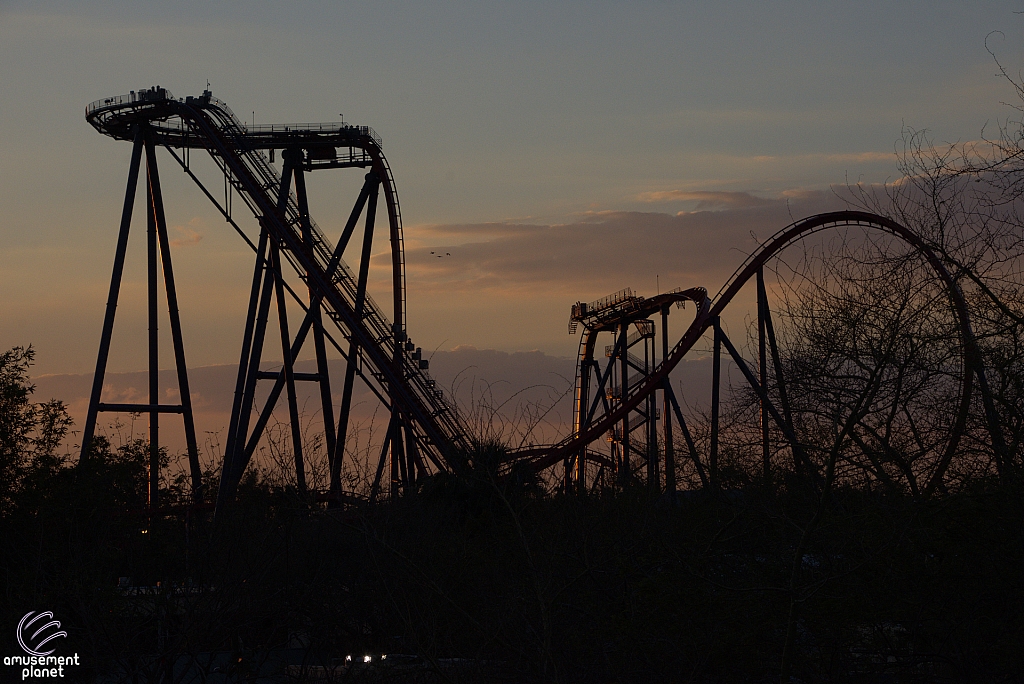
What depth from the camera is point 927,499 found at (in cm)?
751

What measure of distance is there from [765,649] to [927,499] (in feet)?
6.13

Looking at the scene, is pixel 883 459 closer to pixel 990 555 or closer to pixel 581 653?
pixel 990 555

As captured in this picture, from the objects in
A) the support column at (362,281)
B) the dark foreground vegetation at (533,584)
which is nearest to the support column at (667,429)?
the dark foreground vegetation at (533,584)

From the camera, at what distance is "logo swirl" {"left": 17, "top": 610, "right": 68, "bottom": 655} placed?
411 inches

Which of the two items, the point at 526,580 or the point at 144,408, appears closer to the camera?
A: the point at 526,580

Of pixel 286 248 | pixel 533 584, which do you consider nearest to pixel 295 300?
pixel 286 248

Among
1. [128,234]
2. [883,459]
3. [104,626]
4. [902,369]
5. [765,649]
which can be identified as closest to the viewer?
[902,369]

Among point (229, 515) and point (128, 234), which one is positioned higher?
point (128, 234)

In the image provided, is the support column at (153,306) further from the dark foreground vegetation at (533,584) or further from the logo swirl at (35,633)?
the logo swirl at (35,633)

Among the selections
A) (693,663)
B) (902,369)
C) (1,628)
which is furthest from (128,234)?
(902,369)

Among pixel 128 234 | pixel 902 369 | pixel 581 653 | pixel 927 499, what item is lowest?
pixel 581 653

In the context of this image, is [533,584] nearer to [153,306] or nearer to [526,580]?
[526,580]

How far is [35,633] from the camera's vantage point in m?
10.7

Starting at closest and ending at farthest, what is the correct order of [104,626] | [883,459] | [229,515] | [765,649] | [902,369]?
[902,369] < [883,459] < [765,649] < [104,626] < [229,515]
